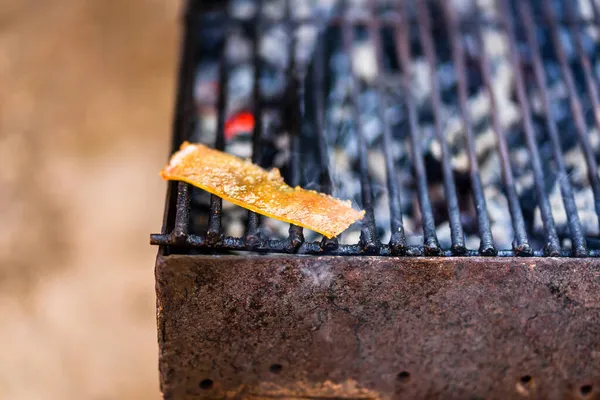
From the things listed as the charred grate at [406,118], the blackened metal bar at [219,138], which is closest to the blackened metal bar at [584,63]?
the charred grate at [406,118]

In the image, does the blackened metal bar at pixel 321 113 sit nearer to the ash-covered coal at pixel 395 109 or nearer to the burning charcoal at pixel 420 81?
the ash-covered coal at pixel 395 109

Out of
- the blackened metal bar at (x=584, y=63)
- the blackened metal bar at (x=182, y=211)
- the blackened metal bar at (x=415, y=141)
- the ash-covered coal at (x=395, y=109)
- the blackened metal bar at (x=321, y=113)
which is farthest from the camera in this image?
the blackened metal bar at (x=584, y=63)

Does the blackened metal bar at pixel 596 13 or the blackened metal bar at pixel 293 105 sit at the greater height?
the blackened metal bar at pixel 596 13

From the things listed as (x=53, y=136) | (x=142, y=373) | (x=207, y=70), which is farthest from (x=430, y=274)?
(x=53, y=136)

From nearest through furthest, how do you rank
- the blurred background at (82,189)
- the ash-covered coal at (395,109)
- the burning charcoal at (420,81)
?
the ash-covered coal at (395,109), the burning charcoal at (420,81), the blurred background at (82,189)

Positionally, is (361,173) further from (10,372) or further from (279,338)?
(10,372)

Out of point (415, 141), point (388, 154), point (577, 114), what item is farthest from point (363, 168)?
point (577, 114)

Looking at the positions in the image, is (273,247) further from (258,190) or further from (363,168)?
(363,168)

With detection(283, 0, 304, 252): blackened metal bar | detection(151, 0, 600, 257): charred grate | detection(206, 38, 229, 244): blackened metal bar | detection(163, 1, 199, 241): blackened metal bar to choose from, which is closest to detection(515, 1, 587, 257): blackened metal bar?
detection(151, 0, 600, 257): charred grate
